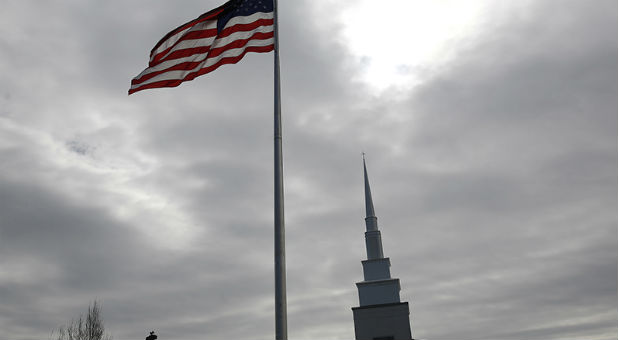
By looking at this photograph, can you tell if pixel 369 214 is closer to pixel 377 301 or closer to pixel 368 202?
pixel 368 202

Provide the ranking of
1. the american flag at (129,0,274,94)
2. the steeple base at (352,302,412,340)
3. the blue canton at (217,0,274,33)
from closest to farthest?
1. the american flag at (129,0,274,94)
2. the blue canton at (217,0,274,33)
3. the steeple base at (352,302,412,340)

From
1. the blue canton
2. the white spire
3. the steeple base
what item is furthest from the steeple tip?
the blue canton

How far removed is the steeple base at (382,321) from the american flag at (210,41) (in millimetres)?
51064

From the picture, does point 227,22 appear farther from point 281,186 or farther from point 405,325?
point 405,325

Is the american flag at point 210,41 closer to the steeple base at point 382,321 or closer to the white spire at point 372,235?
the steeple base at point 382,321

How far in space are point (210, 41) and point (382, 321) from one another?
51.8 m

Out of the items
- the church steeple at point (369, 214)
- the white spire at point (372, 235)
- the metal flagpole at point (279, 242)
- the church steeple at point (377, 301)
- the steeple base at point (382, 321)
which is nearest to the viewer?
the metal flagpole at point (279, 242)

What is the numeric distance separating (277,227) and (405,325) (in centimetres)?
5174

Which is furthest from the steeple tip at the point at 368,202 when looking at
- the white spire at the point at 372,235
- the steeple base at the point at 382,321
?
the steeple base at the point at 382,321

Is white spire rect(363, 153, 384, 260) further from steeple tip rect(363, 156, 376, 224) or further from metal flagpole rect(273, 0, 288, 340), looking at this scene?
metal flagpole rect(273, 0, 288, 340)

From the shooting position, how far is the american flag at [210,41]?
1489 centimetres

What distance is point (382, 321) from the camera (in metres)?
60.2

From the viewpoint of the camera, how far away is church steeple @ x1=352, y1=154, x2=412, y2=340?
5956 cm

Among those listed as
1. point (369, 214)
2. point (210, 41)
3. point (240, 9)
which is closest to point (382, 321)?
point (369, 214)
